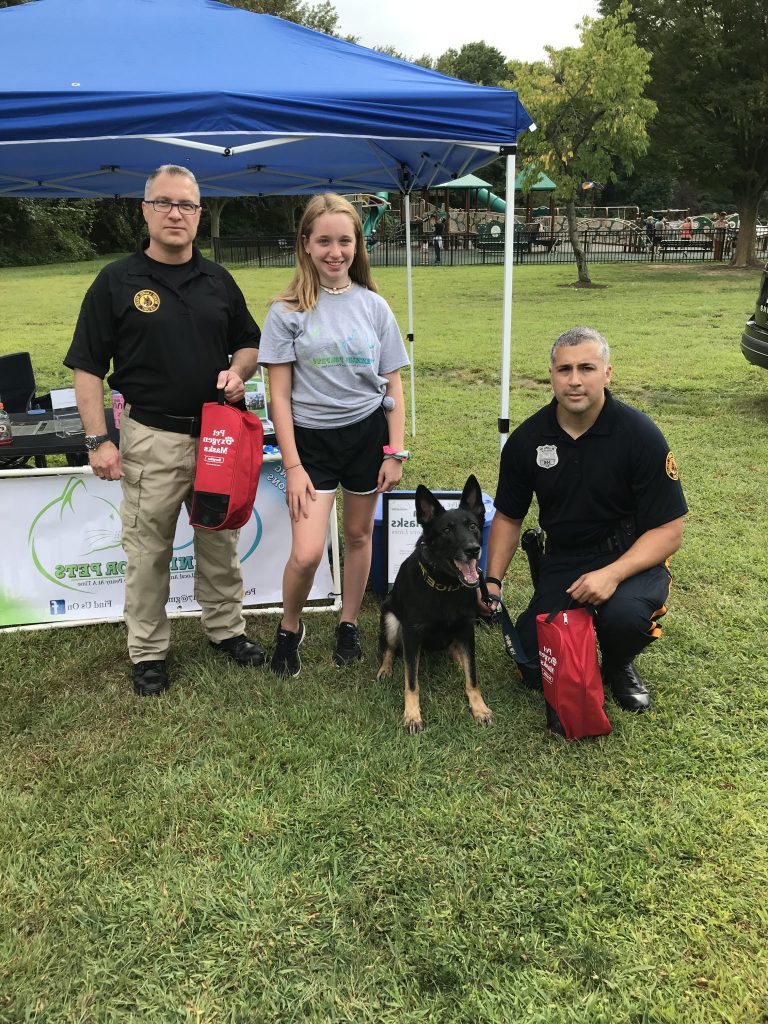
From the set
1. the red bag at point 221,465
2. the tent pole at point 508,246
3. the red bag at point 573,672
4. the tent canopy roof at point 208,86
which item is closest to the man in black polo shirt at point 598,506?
the red bag at point 573,672

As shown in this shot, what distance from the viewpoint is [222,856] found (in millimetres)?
2240

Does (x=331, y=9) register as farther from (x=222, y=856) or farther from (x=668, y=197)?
(x=222, y=856)

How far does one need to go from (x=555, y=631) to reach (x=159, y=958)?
164cm

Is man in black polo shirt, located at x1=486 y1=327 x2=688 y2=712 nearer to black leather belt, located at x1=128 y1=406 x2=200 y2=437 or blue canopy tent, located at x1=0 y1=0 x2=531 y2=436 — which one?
blue canopy tent, located at x1=0 y1=0 x2=531 y2=436

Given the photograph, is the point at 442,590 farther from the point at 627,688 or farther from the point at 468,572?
the point at 627,688

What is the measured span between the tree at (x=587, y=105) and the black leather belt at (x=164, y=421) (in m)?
18.3

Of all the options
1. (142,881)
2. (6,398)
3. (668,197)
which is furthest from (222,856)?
(668,197)

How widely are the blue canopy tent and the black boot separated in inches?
64.3

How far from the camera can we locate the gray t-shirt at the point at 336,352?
278 cm

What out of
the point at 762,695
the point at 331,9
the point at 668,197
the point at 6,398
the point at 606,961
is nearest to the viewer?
the point at 606,961

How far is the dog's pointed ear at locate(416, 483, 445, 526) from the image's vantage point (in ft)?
9.07

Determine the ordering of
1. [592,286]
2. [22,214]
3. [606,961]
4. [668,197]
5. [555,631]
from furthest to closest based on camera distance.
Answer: [668,197]
[22,214]
[592,286]
[555,631]
[606,961]

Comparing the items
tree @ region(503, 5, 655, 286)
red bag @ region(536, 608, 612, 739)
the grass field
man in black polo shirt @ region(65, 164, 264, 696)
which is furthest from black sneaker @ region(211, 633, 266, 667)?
tree @ region(503, 5, 655, 286)

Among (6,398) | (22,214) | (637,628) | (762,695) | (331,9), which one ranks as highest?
(331,9)
